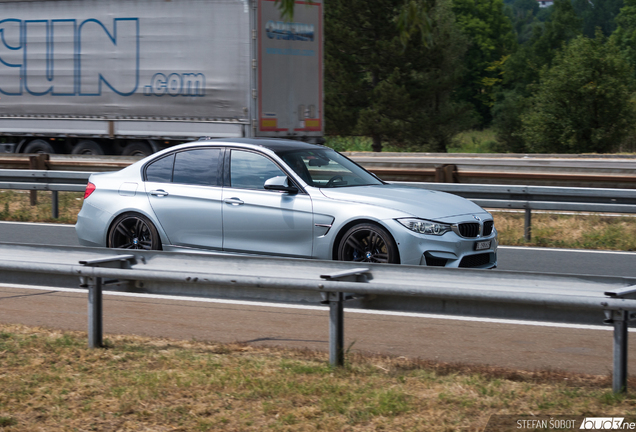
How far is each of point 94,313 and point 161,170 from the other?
130 inches

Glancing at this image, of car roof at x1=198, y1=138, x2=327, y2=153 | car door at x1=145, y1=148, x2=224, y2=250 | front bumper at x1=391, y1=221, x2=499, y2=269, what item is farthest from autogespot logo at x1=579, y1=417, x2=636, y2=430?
car roof at x1=198, y1=138, x2=327, y2=153

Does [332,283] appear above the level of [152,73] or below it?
below

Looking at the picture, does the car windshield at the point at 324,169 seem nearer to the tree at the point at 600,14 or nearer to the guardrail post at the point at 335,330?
the guardrail post at the point at 335,330

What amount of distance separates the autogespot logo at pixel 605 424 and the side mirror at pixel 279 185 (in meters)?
4.40

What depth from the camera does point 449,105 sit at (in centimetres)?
4984

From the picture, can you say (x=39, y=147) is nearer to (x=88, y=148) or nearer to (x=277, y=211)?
(x=88, y=148)

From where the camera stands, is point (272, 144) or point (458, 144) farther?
point (458, 144)

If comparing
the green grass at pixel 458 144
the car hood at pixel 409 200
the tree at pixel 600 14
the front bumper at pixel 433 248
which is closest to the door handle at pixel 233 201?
the car hood at pixel 409 200

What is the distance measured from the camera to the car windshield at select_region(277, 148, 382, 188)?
8.50 metres

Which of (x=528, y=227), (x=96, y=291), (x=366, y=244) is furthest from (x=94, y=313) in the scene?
(x=528, y=227)

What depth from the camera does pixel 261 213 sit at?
27.3 ft

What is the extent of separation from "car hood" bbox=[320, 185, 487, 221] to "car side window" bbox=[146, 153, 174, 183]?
183cm

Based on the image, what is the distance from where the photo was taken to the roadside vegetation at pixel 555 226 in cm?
1240

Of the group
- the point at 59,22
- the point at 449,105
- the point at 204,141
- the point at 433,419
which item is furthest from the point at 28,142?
the point at 449,105
